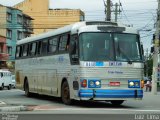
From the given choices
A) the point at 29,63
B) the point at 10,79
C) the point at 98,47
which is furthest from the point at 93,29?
the point at 10,79

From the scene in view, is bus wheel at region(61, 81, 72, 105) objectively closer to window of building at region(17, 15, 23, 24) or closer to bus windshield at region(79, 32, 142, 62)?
bus windshield at region(79, 32, 142, 62)

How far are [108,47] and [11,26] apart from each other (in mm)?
70310

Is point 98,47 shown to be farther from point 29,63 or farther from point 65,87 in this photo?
point 29,63

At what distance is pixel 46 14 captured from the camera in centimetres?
10706

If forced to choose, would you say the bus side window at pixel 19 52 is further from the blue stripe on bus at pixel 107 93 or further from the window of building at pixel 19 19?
the window of building at pixel 19 19

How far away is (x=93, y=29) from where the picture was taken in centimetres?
2006

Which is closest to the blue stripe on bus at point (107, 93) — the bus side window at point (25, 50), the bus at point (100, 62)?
the bus at point (100, 62)

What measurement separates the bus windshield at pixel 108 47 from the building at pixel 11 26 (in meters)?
64.4

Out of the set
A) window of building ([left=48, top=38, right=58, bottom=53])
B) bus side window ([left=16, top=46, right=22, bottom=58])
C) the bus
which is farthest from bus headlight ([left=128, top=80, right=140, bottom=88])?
bus side window ([left=16, top=46, right=22, bottom=58])

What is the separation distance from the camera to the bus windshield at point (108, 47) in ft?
64.5

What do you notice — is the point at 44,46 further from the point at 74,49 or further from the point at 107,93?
the point at 107,93

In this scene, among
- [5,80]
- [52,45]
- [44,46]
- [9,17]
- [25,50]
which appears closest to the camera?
[52,45]

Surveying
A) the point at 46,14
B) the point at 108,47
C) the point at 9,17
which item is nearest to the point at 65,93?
the point at 108,47

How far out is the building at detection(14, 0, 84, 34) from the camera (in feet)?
346
